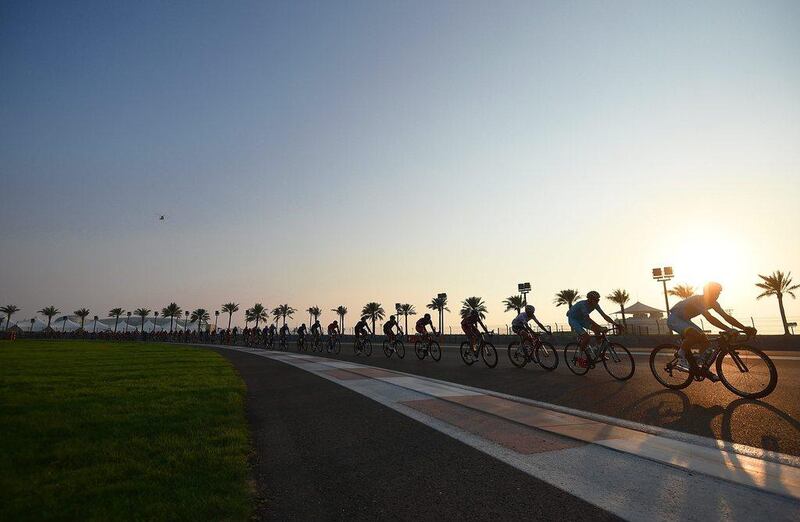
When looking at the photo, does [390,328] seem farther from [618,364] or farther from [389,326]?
[618,364]

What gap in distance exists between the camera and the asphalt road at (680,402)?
4.72m

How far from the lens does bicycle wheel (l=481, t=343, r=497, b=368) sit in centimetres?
1292

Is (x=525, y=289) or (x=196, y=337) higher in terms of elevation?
(x=525, y=289)

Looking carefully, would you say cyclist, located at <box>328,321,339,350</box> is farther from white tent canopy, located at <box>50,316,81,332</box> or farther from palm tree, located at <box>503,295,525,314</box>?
white tent canopy, located at <box>50,316,81,332</box>

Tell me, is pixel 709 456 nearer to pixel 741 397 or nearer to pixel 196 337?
pixel 741 397

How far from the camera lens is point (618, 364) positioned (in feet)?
30.6

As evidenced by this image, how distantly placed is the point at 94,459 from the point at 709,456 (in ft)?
20.3

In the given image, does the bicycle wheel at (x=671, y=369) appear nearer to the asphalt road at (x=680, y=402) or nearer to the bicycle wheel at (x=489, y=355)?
the asphalt road at (x=680, y=402)

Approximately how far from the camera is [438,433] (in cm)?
532

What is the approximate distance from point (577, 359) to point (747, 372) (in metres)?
3.85

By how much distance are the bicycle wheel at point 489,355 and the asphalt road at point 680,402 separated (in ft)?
6.69

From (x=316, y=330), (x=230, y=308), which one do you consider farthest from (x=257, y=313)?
(x=316, y=330)

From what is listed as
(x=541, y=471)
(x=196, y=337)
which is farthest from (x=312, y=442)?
(x=196, y=337)

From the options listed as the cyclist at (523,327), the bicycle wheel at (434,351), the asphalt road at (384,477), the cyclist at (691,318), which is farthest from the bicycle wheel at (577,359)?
the bicycle wheel at (434,351)
